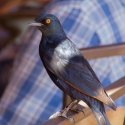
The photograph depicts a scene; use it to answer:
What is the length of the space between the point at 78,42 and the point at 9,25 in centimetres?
178

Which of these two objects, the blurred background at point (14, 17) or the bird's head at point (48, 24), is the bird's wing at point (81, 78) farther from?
the blurred background at point (14, 17)

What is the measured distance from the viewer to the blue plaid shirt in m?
2.52

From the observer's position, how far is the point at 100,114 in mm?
1436

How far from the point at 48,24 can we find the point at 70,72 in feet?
0.63

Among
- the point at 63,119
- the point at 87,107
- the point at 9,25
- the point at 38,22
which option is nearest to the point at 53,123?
the point at 63,119

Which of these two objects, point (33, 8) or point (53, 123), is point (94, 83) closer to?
point (53, 123)

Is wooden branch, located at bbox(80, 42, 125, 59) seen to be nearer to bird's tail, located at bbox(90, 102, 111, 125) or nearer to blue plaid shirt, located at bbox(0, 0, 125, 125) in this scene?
bird's tail, located at bbox(90, 102, 111, 125)

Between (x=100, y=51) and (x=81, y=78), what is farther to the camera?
(x=100, y=51)

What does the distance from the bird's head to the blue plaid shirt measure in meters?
0.95

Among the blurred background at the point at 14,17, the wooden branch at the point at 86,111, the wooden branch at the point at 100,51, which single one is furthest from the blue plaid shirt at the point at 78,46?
the blurred background at the point at 14,17

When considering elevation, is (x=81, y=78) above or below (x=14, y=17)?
above

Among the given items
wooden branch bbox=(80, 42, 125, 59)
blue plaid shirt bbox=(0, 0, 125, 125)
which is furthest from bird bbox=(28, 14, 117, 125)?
blue plaid shirt bbox=(0, 0, 125, 125)

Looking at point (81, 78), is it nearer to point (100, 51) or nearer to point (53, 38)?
point (53, 38)

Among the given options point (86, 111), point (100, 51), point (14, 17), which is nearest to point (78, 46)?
point (100, 51)
